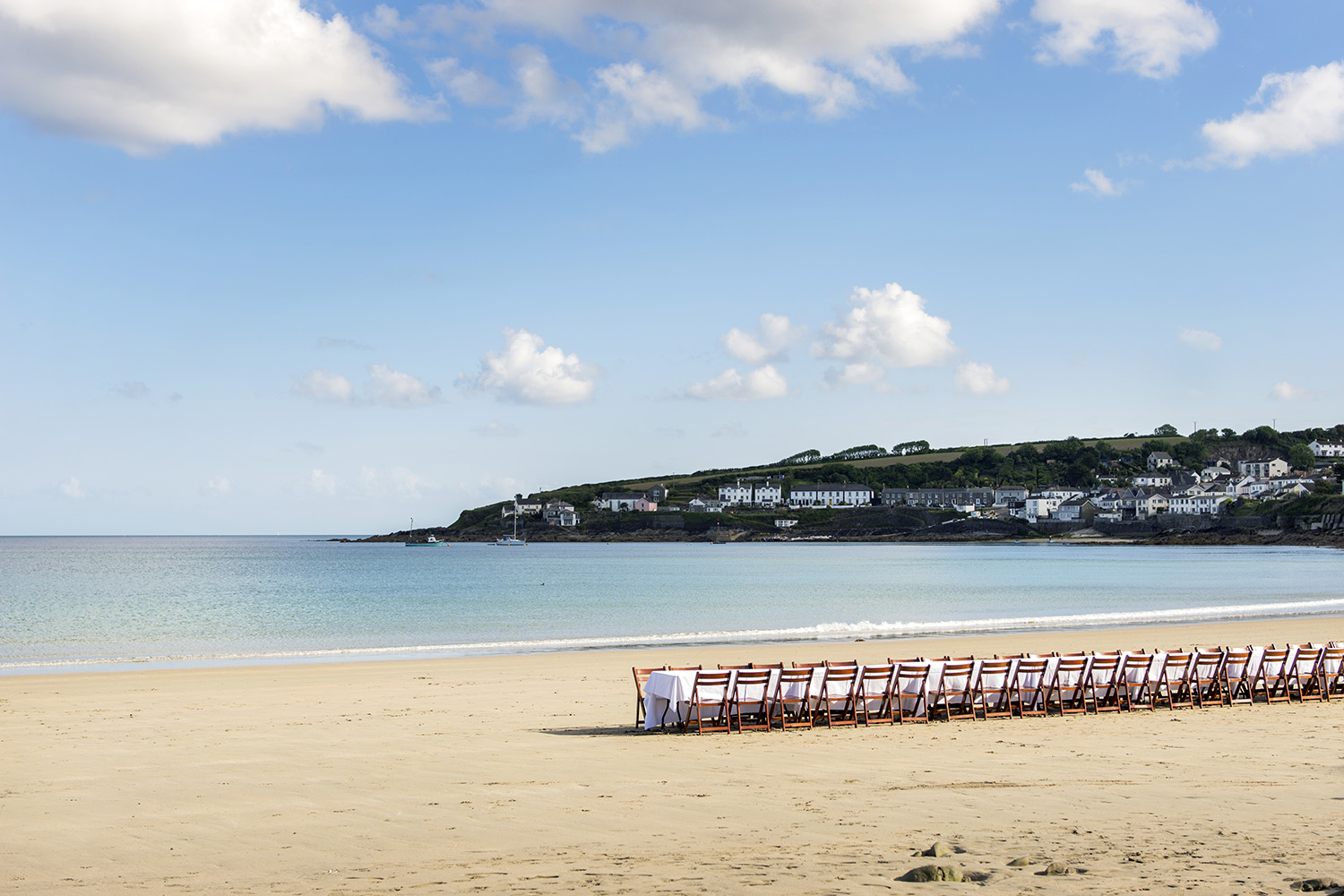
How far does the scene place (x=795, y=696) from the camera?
1393 cm

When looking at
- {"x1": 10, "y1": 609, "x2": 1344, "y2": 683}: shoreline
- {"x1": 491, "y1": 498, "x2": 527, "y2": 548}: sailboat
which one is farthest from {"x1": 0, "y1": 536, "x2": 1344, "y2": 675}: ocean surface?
{"x1": 491, "y1": 498, "x2": 527, "y2": 548}: sailboat

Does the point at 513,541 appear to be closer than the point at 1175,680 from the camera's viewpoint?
No

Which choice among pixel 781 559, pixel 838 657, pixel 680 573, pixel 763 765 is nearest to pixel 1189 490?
pixel 781 559

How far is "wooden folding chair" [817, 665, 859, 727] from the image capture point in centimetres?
1397

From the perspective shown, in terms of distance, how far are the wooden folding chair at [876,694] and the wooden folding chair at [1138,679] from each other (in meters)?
3.67

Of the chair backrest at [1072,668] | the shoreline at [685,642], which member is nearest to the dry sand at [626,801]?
the chair backrest at [1072,668]

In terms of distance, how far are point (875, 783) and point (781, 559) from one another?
10506 centimetres

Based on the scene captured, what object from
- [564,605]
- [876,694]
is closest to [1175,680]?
[876,694]

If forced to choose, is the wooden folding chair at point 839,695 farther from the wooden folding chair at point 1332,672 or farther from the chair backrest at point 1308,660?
the wooden folding chair at point 1332,672

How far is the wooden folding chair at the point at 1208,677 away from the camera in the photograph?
15.9m

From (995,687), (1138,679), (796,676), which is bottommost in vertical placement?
(1138,679)

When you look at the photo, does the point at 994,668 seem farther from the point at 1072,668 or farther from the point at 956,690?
the point at 1072,668

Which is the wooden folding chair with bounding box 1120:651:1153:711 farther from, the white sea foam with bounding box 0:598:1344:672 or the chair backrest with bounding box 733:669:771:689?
the white sea foam with bounding box 0:598:1344:672

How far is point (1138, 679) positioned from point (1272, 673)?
2.36 meters
